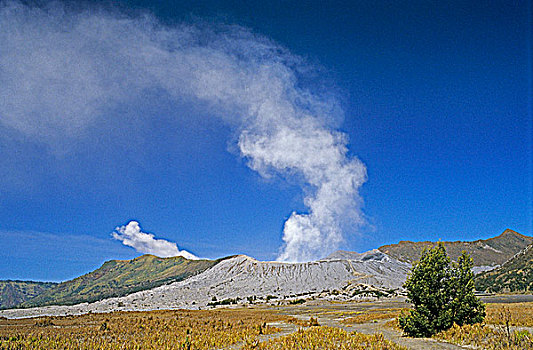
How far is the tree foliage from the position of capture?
1828 cm

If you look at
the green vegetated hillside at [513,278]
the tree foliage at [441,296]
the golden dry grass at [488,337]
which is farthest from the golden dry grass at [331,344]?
the green vegetated hillside at [513,278]

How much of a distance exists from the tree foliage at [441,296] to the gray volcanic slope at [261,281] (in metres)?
67.1

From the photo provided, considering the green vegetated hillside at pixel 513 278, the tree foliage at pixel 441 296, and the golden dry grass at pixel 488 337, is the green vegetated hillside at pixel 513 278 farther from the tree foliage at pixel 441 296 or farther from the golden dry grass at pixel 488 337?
the golden dry grass at pixel 488 337

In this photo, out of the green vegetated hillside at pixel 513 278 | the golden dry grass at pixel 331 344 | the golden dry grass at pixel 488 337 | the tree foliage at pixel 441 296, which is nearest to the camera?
the golden dry grass at pixel 488 337

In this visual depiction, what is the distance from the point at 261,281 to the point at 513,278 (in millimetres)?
75841

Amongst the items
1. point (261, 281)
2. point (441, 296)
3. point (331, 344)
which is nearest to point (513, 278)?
point (261, 281)

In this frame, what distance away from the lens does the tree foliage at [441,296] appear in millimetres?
18281

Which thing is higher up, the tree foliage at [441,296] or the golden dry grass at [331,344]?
the tree foliage at [441,296]

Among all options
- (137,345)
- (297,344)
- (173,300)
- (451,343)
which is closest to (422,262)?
(451,343)

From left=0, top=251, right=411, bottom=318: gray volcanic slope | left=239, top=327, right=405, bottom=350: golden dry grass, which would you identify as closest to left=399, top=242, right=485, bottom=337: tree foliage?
left=239, top=327, right=405, bottom=350: golden dry grass

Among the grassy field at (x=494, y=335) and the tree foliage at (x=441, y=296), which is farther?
the tree foliage at (x=441, y=296)

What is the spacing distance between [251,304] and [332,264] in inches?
1662

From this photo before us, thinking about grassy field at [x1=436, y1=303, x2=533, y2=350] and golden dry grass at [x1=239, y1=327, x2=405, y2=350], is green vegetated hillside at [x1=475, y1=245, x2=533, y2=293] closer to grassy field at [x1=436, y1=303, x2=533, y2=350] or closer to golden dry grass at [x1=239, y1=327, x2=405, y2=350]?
grassy field at [x1=436, y1=303, x2=533, y2=350]

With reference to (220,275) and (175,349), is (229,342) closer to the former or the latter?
(175,349)
